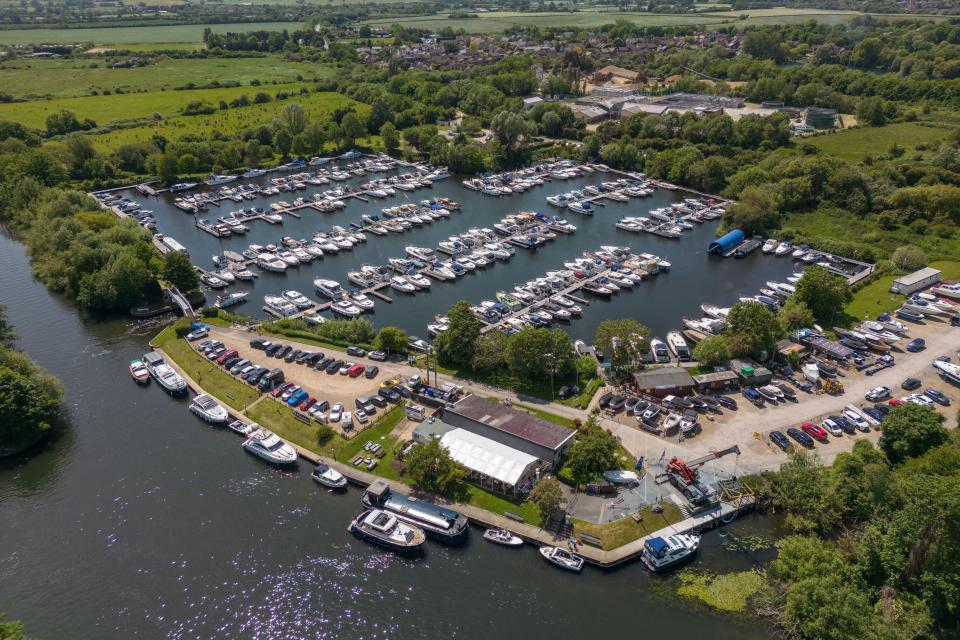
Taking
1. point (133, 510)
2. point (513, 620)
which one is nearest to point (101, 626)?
point (133, 510)

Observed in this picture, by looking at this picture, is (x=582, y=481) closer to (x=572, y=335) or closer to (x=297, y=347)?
(x=572, y=335)

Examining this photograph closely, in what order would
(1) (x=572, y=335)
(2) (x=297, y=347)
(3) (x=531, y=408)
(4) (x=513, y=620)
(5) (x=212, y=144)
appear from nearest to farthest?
(4) (x=513, y=620) < (3) (x=531, y=408) < (2) (x=297, y=347) < (1) (x=572, y=335) < (5) (x=212, y=144)

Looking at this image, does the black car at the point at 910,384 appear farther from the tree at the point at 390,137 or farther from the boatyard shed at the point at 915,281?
the tree at the point at 390,137

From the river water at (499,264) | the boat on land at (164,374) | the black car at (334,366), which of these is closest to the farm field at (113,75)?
the river water at (499,264)

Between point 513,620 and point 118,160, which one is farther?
point 118,160

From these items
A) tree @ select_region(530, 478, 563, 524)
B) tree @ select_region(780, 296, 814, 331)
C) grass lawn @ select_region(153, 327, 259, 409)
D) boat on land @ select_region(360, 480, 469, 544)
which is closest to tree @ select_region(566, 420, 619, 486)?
tree @ select_region(530, 478, 563, 524)

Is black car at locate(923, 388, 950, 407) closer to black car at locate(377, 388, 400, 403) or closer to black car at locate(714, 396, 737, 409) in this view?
black car at locate(714, 396, 737, 409)

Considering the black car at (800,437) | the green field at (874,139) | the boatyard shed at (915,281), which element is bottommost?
the black car at (800,437)
